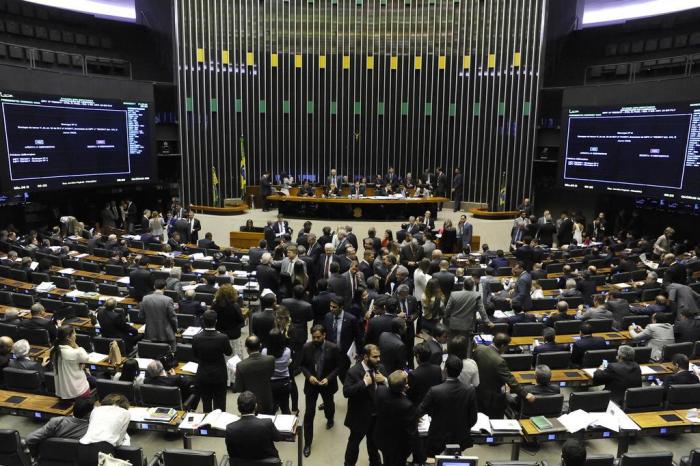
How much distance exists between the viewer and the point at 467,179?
68.9 ft

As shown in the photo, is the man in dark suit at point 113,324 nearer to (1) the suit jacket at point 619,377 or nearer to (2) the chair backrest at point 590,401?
(2) the chair backrest at point 590,401

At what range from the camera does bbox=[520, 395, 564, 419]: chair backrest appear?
16.4ft

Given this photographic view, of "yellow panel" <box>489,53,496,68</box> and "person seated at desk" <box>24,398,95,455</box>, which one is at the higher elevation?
"yellow panel" <box>489,53,496,68</box>

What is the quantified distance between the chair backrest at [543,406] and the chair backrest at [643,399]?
2.33ft

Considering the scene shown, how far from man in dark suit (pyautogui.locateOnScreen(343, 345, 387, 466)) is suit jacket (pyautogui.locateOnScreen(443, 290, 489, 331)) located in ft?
8.23

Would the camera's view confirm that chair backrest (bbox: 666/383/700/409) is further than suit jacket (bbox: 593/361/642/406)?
No

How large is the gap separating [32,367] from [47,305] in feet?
8.41

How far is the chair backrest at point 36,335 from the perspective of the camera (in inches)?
260

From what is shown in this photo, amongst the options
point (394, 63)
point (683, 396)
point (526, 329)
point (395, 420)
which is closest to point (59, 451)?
point (395, 420)

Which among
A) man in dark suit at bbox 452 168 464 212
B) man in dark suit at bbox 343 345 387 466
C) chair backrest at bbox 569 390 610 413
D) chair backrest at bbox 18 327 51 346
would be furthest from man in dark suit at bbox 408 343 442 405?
man in dark suit at bbox 452 168 464 212

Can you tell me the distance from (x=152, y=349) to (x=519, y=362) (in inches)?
166

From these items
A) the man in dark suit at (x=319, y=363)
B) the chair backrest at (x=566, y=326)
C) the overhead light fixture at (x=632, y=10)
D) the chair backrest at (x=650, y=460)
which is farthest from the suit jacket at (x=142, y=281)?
the overhead light fixture at (x=632, y=10)

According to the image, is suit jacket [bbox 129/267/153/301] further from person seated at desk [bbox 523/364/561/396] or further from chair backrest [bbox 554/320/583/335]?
chair backrest [bbox 554/320/583/335]

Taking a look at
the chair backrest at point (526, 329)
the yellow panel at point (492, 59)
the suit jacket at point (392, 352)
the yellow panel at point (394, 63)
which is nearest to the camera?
the suit jacket at point (392, 352)
